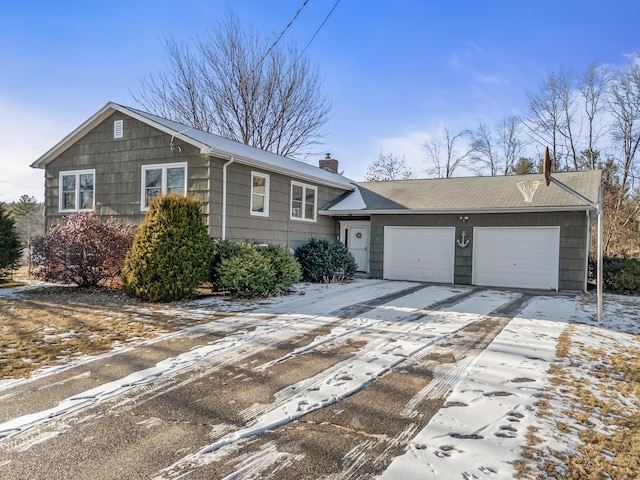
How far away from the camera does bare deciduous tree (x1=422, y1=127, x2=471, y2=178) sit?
99.7 ft

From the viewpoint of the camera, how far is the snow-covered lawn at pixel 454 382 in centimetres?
272

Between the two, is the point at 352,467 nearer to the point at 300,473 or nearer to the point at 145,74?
the point at 300,473

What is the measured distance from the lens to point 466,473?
8.26 ft

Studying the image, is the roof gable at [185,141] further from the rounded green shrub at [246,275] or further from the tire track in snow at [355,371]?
the tire track in snow at [355,371]

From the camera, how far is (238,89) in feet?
74.4

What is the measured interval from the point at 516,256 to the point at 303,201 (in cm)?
679

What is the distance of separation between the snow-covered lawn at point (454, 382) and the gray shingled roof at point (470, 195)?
469 centimetres

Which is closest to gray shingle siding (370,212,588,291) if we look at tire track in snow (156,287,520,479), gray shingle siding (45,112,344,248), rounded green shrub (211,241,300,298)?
gray shingle siding (45,112,344,248)

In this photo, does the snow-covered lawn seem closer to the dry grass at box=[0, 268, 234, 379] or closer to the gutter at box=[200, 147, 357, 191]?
the dry grass at box=[0, 268, 234, 379]

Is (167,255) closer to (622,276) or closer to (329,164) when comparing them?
(329,164)

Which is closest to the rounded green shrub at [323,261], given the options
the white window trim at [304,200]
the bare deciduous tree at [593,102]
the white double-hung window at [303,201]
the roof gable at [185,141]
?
the white window trim at [304,200]

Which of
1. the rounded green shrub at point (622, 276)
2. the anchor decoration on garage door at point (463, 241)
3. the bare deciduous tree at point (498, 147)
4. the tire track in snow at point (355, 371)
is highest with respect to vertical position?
the bare deciduous tree at point (498, 147)

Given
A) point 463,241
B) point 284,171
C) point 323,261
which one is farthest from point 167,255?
point 463,241

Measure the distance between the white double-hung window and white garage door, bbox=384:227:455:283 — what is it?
2.61m
